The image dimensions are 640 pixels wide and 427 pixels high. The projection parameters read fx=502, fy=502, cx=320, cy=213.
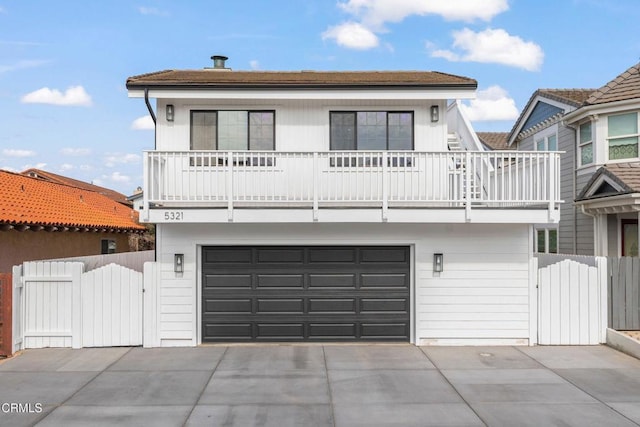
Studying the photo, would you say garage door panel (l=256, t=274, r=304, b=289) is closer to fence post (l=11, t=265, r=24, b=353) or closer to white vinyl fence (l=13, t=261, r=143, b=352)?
white vinyl fence (l=13, t=261, r=143, b=352)

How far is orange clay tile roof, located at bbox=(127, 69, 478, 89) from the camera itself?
10086 mm

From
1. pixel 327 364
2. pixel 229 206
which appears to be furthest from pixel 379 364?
pixel 229 206

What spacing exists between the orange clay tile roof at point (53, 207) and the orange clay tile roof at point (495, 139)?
613 inches

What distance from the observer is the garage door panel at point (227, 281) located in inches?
388

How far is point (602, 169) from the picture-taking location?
13.5 meters

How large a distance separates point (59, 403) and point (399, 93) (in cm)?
791

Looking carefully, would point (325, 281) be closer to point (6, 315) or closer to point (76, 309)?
point (76, 309)

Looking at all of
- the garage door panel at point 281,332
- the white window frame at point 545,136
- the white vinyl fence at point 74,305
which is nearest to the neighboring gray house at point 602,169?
the white window frame at point 545,136

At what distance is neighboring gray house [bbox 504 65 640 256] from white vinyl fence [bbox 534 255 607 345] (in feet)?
12.3

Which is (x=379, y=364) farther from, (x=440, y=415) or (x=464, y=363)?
(x=440, y=415)

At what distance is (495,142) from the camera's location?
22875mm

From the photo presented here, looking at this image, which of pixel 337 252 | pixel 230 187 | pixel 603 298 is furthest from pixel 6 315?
pixel 603 298

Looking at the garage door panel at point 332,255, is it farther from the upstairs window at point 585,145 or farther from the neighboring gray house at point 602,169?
the upstairs window at point 585,145

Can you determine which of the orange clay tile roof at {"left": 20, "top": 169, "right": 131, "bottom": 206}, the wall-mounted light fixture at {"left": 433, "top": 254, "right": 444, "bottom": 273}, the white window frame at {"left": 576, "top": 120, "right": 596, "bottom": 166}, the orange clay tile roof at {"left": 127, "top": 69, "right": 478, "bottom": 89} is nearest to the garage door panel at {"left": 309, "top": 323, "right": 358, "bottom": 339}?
the wall-mounted light fixture at {"left": 433, "top": 254, "right": 444, "bottom": 273}
